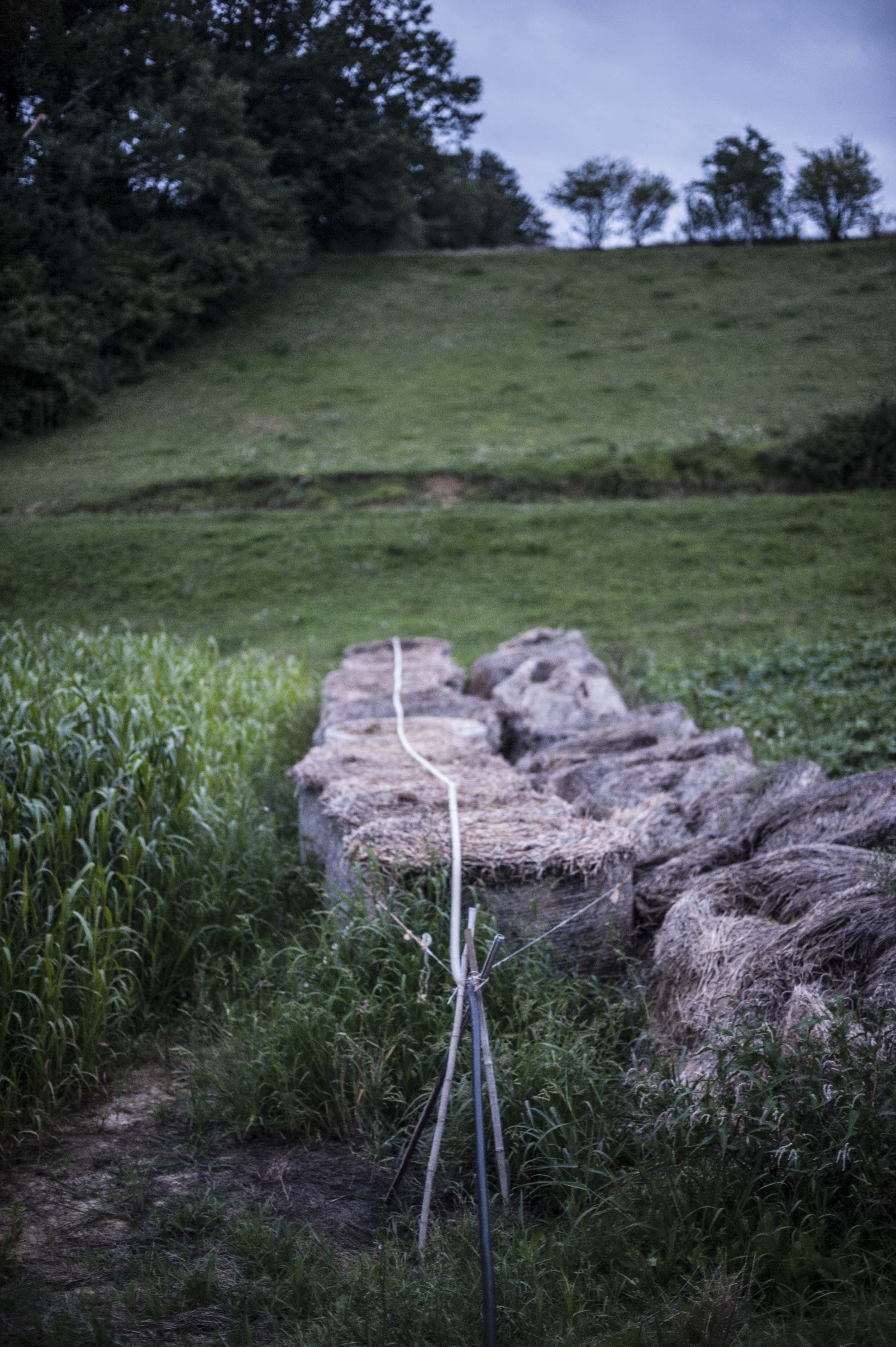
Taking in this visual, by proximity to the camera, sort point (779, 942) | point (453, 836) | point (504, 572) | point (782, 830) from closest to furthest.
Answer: point (779, 942), point (453, 836), point (782, 830), point (504, 572)

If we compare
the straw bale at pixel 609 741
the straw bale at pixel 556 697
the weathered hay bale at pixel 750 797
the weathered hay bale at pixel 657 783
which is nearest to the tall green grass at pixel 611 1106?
the weathered hay bale at pixel 657 783

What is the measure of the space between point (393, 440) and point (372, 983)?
17.6 meters

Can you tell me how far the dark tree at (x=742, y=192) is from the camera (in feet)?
91.2

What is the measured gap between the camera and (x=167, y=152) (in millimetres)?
5652

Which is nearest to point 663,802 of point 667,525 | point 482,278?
point 667,525

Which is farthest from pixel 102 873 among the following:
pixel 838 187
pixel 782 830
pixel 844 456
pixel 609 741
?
pixel 838 187

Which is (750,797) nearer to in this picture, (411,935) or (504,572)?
(411,935)

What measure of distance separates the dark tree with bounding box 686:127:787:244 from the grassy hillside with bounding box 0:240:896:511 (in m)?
1.16

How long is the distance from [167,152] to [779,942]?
590 centimetres

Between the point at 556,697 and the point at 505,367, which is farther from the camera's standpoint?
the point at 505,367

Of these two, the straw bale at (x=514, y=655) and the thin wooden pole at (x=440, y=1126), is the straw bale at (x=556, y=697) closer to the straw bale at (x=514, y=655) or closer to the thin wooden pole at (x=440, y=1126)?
the straw bale at (x=514, y=655)

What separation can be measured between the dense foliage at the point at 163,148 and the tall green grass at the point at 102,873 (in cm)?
232

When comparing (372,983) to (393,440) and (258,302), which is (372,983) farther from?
(393,440)

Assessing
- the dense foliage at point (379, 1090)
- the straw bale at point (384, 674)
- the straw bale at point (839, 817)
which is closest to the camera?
the dense foliage at point (379, 1090)
